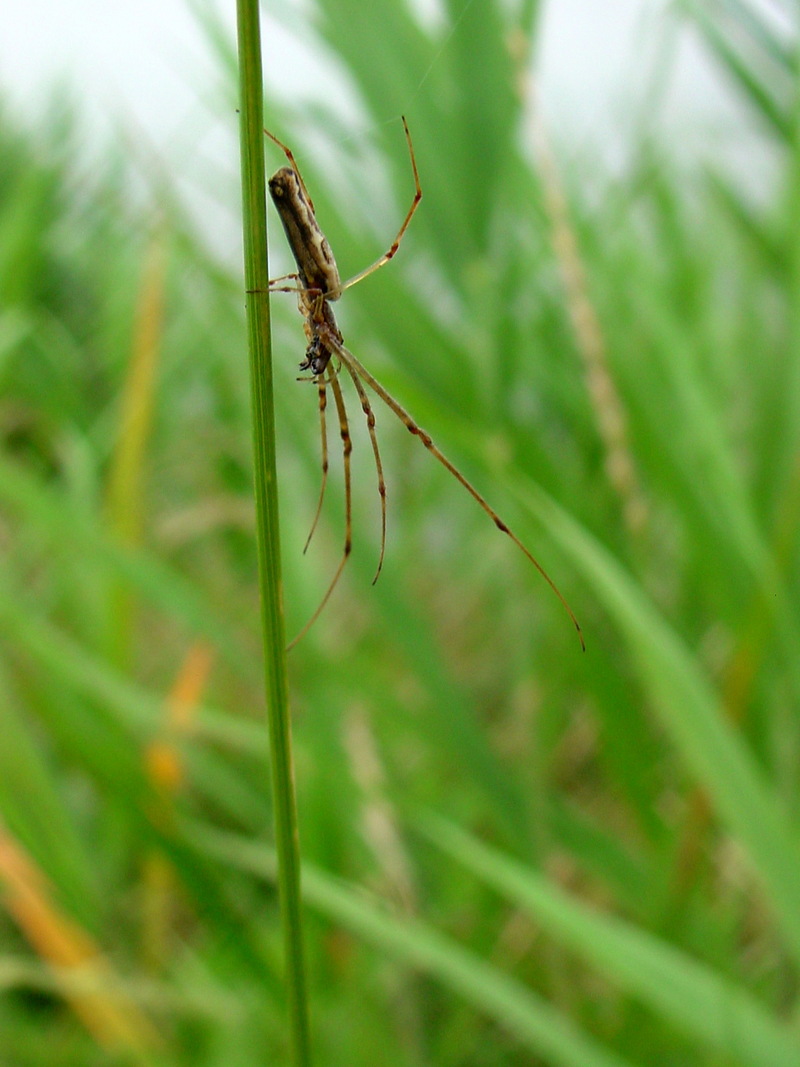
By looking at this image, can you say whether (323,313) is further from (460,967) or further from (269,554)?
(460,967)

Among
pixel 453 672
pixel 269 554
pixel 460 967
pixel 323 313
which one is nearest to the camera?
pixel 269 554

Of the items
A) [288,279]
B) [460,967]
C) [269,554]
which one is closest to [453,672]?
[460,967]

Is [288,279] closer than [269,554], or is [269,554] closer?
[269,554]

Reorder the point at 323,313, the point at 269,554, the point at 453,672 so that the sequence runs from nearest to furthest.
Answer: the point at 269,554 → the point at 323,313 → the point at 453,672

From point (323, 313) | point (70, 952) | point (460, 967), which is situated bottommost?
point (70, 952)

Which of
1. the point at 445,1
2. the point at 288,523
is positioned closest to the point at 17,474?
the point at 288,523

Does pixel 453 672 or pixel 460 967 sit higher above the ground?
pixel 453 672

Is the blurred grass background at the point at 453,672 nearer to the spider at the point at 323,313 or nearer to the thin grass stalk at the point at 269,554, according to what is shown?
the spider at the point at 323,313

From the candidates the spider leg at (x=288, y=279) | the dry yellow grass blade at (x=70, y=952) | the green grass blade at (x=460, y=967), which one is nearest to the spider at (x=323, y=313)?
the spider leg at (x=288, y=279)
